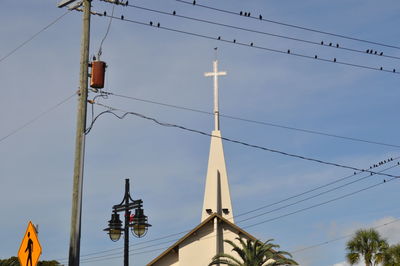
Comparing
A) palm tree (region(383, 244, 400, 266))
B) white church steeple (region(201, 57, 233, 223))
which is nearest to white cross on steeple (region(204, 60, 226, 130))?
white church steeple (region(201, 57, 233, 223))

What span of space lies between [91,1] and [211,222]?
36.3m

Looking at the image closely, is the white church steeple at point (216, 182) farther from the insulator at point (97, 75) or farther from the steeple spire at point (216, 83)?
the insulator at point (97, 75)

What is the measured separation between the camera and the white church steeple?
52281mm

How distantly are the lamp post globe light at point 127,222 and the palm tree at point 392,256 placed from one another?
3627cm

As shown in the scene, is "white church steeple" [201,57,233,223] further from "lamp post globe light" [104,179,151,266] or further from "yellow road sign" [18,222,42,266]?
"yellow road sign" [18,222,42,266]

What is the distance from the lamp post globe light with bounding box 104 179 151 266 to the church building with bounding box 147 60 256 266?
30013 millimetres

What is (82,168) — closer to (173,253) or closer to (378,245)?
(173,253)

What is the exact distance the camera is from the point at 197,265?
165ft

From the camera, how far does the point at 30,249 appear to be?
47.8ft

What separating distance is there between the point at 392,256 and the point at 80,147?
40.9 m

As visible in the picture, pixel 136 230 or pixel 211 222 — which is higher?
pixel 211 222

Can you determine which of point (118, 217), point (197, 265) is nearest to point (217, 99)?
point (197, 265)

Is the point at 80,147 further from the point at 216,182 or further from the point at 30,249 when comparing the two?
the point at 216,182

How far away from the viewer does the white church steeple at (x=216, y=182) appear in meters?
52.3
